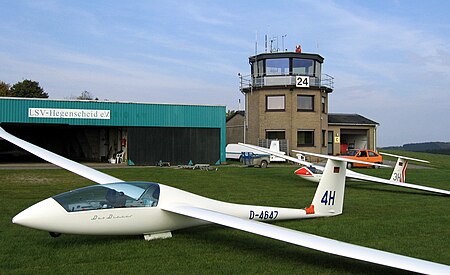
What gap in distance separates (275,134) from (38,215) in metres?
34.7

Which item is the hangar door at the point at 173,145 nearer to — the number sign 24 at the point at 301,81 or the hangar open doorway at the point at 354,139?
the number sign 24 at the point at 301,81

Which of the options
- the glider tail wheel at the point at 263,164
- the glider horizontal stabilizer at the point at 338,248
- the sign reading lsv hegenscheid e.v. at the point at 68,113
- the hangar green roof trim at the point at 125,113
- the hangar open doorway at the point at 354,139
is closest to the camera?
the glider horizontal stabilizer at the point at 338,248

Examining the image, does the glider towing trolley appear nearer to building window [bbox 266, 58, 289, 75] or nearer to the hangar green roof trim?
the hangar green roof trim

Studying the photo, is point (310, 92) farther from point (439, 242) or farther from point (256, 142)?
point (439, 242)

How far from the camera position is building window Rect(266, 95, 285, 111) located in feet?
135

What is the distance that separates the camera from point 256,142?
139 feet

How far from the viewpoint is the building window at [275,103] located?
41250 mm

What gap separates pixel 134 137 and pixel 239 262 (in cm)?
2910

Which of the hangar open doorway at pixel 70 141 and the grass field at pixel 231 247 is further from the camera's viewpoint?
the hangar open doorway at pixel 70 141

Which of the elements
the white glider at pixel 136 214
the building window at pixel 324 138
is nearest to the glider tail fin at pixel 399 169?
the white glider at pixel 136 214

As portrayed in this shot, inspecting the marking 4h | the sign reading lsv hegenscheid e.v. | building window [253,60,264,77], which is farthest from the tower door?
the marking 4h

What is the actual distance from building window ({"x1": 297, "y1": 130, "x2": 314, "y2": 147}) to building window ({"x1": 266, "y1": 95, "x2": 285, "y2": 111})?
278cm

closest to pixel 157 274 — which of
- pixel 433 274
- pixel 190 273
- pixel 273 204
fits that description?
pixel 190 273

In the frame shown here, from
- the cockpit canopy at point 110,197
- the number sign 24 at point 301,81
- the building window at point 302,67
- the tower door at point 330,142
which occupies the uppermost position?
the building window at point 302,67
